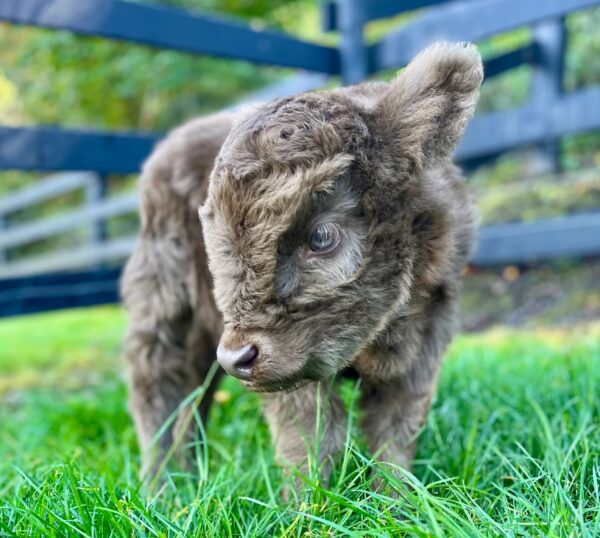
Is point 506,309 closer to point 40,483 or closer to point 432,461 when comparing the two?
point 432,461

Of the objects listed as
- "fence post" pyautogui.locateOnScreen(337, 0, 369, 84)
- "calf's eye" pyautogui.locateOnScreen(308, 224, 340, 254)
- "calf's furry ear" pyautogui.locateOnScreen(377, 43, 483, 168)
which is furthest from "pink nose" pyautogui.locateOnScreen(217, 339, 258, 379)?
"fence post" pyautogui.locateOnScreen(337, 0, 369, 84)

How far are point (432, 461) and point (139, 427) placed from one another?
1.32m

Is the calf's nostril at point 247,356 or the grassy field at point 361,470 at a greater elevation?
the calf's nostril at point 247,356

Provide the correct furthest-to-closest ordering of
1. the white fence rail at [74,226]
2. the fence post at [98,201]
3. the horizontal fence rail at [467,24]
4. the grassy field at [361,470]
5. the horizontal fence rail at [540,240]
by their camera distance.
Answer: the fence post at [98,201] → the white fence rail at [74,226] → the horizontal fence rail at [540,240] → the horizontal fence rail at [467,24] → the grassy field at [361,470]

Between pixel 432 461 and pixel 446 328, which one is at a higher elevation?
pixel 446 328

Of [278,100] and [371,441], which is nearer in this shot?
[278,100]

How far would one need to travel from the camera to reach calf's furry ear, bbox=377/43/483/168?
2.14m

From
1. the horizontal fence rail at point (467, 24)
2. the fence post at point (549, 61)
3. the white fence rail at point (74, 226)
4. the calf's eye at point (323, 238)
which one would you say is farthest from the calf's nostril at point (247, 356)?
the white fence rail at point (74, 226)

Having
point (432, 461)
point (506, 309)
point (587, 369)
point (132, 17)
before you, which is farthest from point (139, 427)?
point (506, 309)

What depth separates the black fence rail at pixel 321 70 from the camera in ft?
14.7

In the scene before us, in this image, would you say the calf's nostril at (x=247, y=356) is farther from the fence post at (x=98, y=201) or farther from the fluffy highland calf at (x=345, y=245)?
the fence post at (x=98, y=201)

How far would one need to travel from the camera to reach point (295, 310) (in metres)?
2.02

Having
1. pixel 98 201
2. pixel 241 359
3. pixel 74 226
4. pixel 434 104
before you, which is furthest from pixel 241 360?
pixel 74 226

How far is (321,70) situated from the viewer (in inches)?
221
